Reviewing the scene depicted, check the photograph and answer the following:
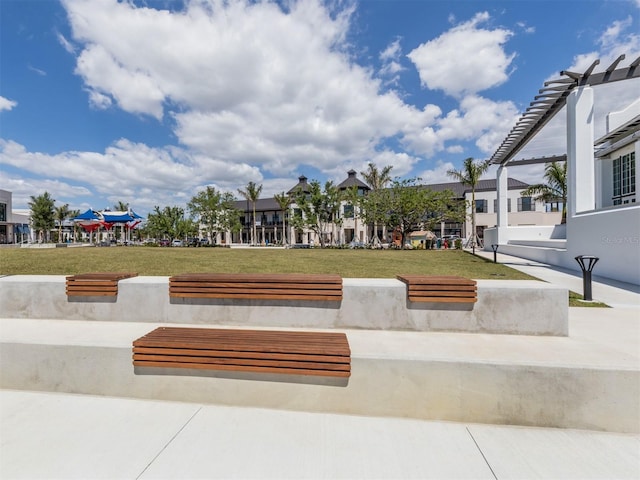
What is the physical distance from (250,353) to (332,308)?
1.55m

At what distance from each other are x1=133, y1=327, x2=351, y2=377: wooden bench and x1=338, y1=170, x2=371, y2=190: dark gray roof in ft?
161

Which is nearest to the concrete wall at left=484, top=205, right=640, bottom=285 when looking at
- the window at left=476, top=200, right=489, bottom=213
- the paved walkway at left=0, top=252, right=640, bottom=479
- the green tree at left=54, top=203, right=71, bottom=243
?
the paved walkway at left=0, top=252, right=640, bottom=479

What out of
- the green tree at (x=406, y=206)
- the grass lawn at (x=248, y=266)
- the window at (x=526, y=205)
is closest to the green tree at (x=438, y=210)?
the green tree at (x=406, y=206)

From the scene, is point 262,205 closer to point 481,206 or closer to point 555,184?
point 481,206

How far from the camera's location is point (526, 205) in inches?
1795

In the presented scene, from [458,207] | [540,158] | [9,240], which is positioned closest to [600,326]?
[540,158]

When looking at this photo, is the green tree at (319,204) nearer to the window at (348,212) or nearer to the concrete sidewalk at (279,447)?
the window at (348,212)

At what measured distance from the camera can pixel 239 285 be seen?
174 inches

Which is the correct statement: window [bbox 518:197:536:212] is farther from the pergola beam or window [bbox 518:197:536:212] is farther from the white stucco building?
the pergola beam

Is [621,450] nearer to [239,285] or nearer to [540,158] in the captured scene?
[239,285]

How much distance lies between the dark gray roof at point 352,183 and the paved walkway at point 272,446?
49.6 meters

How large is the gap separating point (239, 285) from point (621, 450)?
4.41m

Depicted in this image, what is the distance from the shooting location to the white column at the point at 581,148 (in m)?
12.6

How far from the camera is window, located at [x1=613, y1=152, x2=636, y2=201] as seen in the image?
1703 cm
